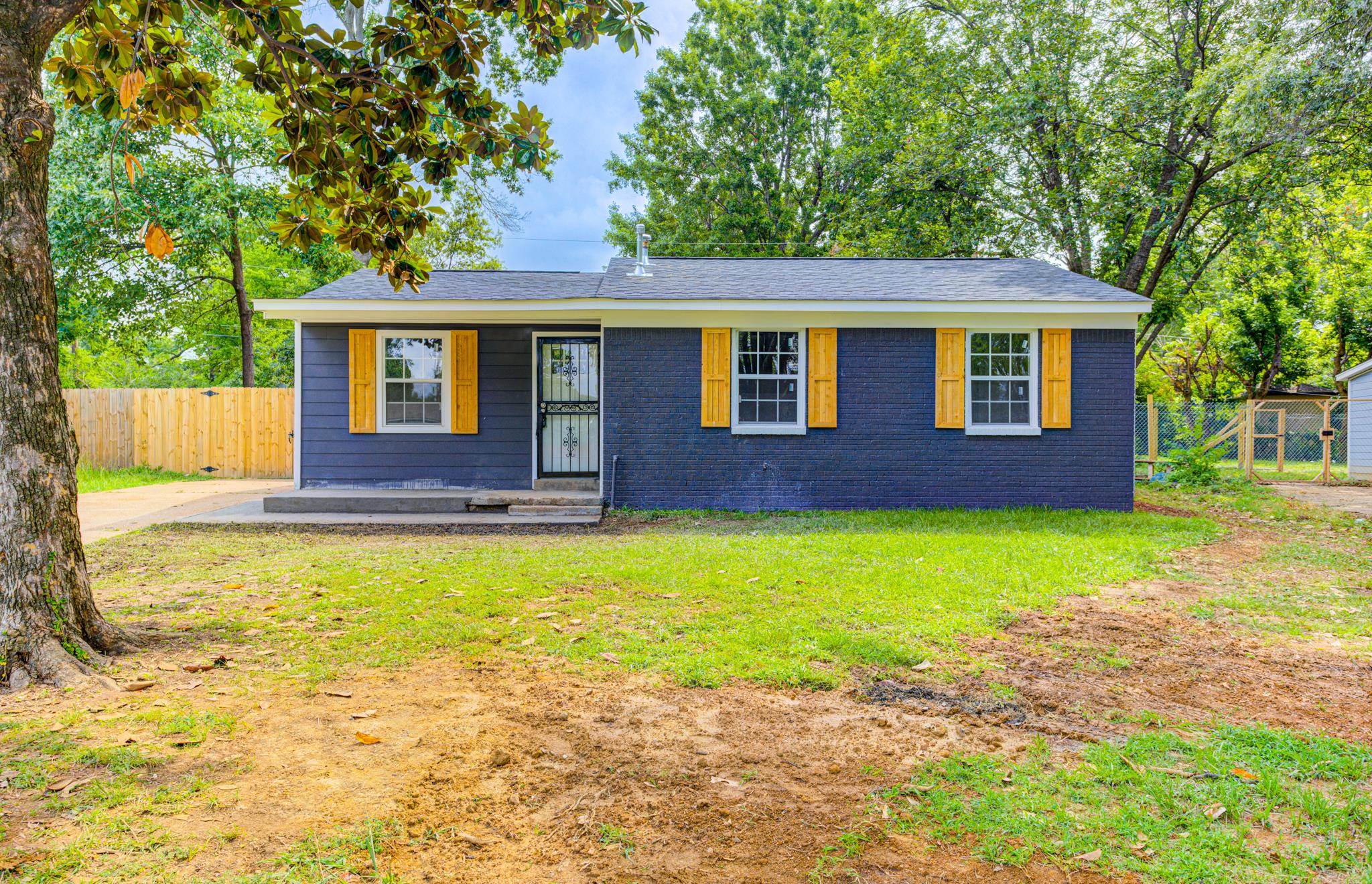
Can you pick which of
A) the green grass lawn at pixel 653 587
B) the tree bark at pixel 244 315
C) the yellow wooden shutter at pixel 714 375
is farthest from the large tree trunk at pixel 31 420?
the tree bark at pixel 244 315

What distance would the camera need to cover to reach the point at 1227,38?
47.7 ft

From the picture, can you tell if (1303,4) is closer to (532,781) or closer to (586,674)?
(586,674)

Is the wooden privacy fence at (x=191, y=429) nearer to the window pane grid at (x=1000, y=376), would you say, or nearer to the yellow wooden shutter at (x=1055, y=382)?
the window pane grid at (x=1000, y=376)

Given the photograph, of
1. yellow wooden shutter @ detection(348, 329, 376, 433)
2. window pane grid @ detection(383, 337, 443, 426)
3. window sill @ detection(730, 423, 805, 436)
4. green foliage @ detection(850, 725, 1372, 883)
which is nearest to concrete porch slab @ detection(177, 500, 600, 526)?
yellow wooden shutter @ detection(348, 329, 376, 433)

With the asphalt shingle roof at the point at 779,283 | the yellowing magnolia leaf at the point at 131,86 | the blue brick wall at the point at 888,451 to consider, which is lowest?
the blue brick wall at the point at 888,451

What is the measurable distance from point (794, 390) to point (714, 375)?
1144 mm

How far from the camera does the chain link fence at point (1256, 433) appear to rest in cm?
1382

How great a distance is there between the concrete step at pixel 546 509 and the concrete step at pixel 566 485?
3.10 ft

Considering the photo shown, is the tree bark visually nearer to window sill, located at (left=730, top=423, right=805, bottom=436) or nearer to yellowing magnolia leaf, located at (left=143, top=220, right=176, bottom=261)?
window sill, located at (left=730, top=423, right=805, bottom=436)

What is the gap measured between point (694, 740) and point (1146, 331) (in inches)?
911

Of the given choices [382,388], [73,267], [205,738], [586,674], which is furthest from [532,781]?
[73,267]

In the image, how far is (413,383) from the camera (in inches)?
416

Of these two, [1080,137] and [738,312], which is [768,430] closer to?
[738,312]

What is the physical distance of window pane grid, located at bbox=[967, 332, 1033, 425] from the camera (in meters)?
10.2
